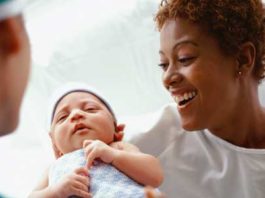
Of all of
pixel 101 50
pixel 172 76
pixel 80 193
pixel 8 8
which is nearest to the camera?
pixel 8 8

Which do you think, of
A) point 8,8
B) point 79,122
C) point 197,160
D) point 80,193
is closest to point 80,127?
point 79,122

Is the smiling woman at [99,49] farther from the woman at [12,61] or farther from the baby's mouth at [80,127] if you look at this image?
the woman at [12,61]

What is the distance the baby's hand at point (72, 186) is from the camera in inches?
24.5

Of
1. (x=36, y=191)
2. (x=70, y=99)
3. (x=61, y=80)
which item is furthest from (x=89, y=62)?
(x=36, y=191)

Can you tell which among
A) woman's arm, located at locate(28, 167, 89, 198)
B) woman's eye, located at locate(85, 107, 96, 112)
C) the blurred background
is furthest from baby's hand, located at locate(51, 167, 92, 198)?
the blurred background

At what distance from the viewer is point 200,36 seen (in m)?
0.73

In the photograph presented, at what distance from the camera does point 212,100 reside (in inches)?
28.9

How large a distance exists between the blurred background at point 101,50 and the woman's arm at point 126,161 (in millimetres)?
327

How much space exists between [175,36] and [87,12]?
0.45 meters

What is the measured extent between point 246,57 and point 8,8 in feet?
1.53

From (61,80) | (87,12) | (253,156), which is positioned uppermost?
(87,12)

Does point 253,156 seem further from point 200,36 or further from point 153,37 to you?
point 153,37

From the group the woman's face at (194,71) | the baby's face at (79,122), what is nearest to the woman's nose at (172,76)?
the woman's face at (194,71)

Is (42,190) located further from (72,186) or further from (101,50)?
(101,50)
